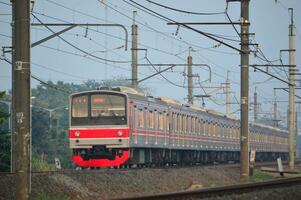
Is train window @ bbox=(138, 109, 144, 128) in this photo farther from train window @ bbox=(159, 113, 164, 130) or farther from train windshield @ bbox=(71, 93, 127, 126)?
train window @ bbox=(159, 113, 164, 130)

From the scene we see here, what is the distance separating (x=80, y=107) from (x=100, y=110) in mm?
829

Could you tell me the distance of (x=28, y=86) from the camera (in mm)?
15914

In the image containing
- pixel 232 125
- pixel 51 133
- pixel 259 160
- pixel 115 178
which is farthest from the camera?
pixel 51 133

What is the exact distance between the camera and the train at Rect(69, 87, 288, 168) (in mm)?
32062

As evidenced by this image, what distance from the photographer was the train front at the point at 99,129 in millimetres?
31969

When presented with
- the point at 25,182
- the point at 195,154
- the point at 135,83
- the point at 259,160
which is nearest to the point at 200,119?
the point at 195,154

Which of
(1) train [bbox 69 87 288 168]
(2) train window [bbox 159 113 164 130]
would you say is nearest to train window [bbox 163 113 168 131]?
(1) train [bbox 69 87 288 168]

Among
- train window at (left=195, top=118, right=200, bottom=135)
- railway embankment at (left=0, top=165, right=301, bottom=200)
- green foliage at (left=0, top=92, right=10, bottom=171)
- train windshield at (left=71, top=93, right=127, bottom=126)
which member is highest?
train windshield at (left=71, top=93, right=127, bottom=126)

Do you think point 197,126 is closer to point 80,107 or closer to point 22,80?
point 80,107

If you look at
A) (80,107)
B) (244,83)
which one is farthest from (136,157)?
(244,83)

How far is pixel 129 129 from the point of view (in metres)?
32.0

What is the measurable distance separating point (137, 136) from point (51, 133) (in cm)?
5193

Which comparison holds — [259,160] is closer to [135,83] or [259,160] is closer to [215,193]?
[135,83]

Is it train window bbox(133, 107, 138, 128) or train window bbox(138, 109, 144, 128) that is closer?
train window bbox(133, 107, 138, 128)
